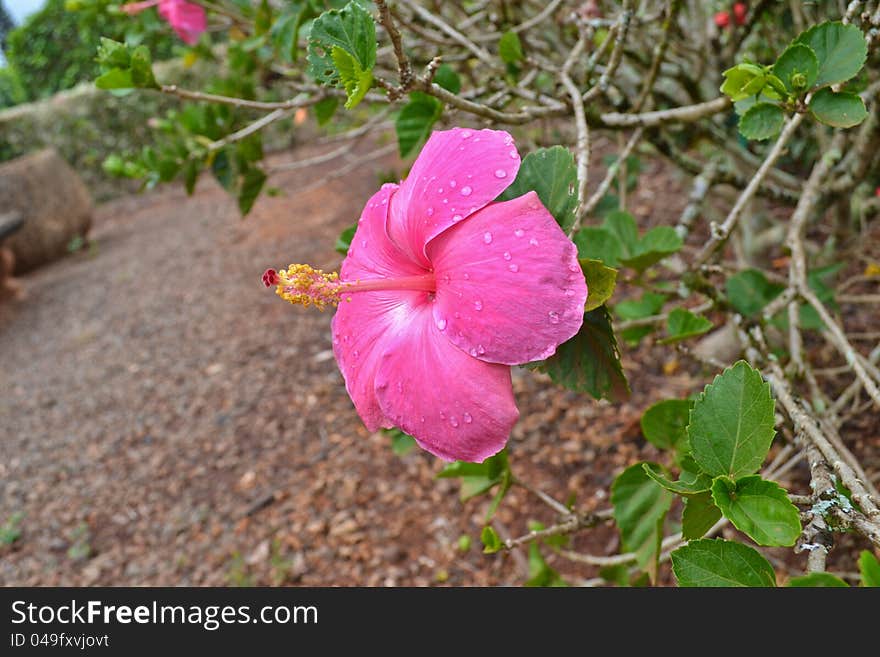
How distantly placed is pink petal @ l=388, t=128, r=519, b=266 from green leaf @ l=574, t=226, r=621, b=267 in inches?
12.7

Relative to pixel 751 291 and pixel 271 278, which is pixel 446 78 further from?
pixel 751 291

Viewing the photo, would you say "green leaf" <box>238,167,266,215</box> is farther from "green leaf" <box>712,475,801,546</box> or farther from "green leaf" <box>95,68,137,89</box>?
"green leaf" <box>712,475,801,546</box>

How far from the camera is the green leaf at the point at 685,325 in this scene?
84 cm

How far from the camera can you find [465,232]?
57 centimetres

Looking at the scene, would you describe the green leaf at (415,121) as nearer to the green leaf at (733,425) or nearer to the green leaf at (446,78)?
the green leaf at (446,78)

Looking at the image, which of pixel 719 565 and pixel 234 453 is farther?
pixel 234 453

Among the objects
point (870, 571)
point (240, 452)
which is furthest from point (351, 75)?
point (240, 452)

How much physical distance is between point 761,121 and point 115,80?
773 millimetres

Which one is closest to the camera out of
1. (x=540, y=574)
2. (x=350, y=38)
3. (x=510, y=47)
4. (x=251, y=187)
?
(x=350, y=38)

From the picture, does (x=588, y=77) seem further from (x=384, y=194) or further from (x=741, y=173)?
(x=741, y=173)

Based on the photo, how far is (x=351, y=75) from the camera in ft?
2.05

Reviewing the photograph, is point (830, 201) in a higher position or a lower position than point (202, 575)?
higher

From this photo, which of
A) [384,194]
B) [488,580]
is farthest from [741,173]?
[384,194]

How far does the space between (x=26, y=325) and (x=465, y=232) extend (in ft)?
13.1
